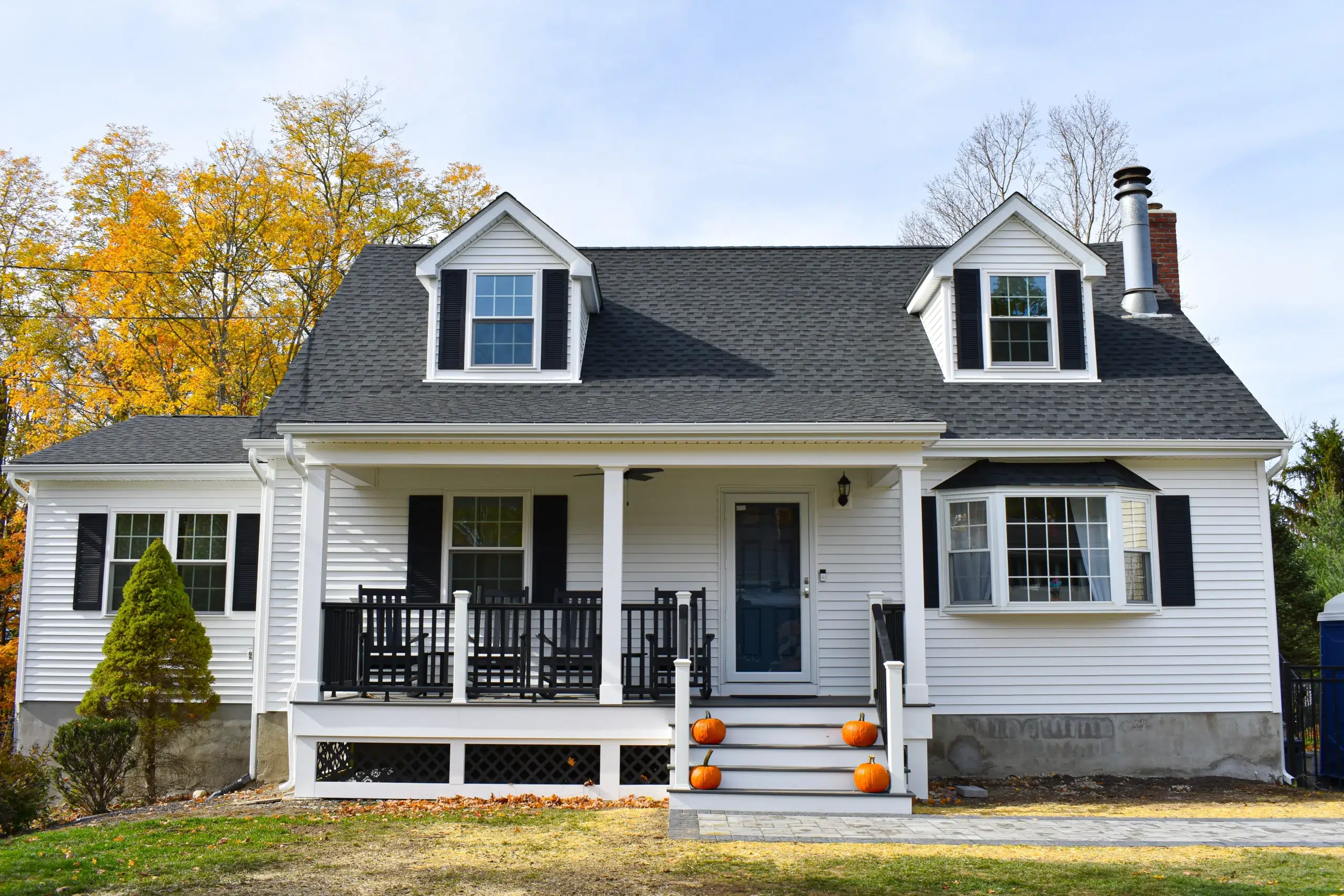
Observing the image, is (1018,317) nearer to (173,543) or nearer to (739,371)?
(739,371)

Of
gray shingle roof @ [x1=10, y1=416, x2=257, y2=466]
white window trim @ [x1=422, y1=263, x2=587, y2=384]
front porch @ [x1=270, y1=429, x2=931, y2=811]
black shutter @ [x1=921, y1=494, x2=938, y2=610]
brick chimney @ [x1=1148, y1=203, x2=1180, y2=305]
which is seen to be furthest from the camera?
brick chimney @ [x1=1148, y1=203, x2=1180, y2=305]

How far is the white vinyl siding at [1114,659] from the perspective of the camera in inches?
447

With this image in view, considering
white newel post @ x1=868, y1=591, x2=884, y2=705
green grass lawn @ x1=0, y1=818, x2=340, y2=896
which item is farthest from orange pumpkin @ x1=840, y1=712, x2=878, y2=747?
green grass lawn @ x1=0, y1=818, x2=340, y2=896

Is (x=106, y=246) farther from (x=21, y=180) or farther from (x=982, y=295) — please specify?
(x=982, y=295)

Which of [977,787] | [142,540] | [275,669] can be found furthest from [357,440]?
[977,787]

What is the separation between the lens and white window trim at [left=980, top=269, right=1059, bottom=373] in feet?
41.2

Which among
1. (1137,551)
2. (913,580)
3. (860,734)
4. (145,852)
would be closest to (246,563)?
(145,852)

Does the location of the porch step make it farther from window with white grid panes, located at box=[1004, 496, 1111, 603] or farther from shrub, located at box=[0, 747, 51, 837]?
shrub, located at box=[0, 747, 51, 837]

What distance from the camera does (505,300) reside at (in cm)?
1255

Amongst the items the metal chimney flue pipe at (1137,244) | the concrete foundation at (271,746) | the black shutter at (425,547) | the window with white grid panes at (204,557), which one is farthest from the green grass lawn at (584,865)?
the metal chimney flue pipe at (1137,244)

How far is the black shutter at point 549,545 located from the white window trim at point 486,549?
0.08 metres

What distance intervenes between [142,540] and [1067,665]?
11.3 metres

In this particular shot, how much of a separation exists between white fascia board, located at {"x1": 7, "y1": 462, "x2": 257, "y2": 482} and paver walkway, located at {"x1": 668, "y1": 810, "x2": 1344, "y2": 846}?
7.63m

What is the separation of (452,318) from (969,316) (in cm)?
623
